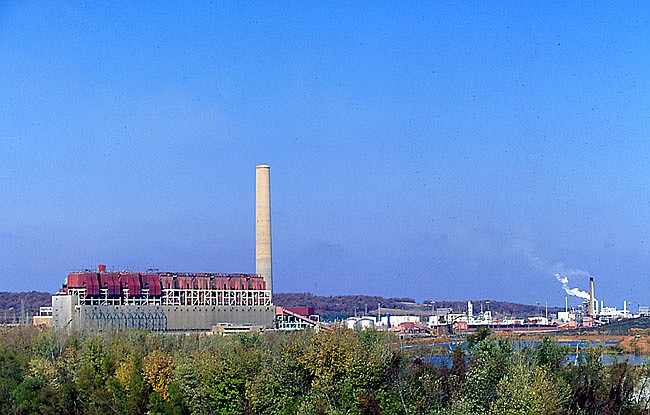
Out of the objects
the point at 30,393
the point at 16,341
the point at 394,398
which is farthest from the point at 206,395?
the point at 16,341

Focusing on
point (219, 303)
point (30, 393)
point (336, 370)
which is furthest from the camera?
point (219, 303)

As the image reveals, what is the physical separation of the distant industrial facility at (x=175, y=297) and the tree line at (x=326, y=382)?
32.8m

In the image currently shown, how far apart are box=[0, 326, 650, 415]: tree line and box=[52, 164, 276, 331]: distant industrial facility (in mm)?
32794

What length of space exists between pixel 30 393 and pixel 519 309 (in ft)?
536

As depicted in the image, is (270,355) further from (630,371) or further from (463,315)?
(463,315)

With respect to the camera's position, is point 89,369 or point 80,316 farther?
point 80,316

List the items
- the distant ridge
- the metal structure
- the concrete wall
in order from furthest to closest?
the distant ridge → the metal structure → the concrete wall

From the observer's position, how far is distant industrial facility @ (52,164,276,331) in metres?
73.5

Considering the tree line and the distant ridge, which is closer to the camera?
the tree line

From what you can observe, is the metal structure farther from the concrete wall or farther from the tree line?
the tree line

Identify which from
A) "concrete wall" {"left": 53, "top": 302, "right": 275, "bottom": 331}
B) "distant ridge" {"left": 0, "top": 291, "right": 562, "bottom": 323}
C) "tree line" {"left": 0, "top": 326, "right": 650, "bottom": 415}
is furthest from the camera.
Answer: "distant ridge" {"left": 0, "top": 291, "right": 562, "bottom": 323}

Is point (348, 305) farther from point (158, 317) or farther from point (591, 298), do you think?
point (158, 317)

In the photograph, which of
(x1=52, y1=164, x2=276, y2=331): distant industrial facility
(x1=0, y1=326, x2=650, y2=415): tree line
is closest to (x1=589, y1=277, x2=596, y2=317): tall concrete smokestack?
(x1=52, y1=164, x2=276, y2=331): distant industrial facility

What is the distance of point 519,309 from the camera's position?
631 ft
